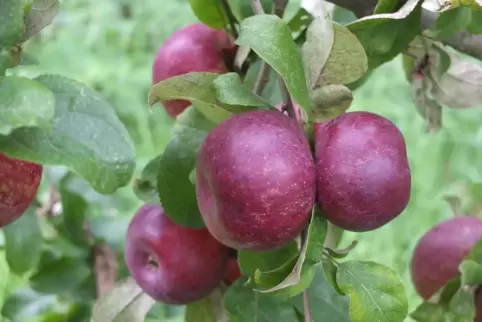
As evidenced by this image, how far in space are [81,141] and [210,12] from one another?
0.81 feet

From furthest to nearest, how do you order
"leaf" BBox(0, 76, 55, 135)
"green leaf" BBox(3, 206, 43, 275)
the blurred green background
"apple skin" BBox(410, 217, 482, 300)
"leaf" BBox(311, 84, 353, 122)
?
the blurred green background → "green leaf" BBox(3, 206, 43, 275) → "apple skin" BBox(410, 217, 482, 300) → "leaf" BBox(311, 84, 353, 122) → "leaf" BBox(0, 76, 55, 135)

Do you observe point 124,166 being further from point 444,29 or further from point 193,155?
point 444,29

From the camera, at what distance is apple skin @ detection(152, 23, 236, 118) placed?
749mm

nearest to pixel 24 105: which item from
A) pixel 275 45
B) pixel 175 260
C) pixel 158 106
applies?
pixel 275 45

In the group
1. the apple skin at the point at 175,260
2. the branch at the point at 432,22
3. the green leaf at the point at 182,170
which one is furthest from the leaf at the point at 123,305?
the branch at the point at 432,22

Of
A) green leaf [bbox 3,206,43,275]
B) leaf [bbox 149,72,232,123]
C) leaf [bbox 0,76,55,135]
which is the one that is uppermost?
leaf [bbox 0,76,55,135]

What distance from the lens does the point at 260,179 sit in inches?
19.7

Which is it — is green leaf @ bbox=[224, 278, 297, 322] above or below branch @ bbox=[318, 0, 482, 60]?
below

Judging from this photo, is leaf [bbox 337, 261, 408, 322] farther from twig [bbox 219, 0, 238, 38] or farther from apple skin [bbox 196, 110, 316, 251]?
twig [bbox 219, 0, 238, 38]

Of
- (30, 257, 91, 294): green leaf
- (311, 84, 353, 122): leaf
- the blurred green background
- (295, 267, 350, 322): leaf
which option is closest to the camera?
(311, 84, 353, 122): leaf

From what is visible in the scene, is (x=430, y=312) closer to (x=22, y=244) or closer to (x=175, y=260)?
(x=175, y=260)

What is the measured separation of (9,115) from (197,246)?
0.28 m

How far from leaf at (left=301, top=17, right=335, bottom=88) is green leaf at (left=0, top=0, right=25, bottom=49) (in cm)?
21

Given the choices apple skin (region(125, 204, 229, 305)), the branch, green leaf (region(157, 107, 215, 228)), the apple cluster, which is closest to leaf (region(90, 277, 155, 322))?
apple skin (region(125, 204, 229, 305))
